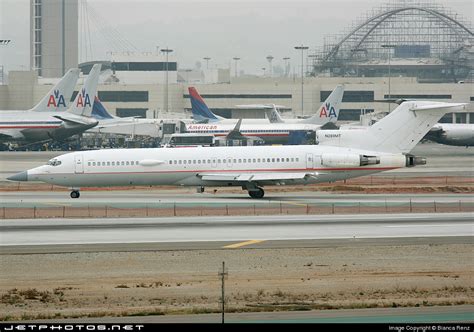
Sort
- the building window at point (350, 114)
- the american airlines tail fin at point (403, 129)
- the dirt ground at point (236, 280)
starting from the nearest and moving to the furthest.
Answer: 1. the dirt ground at point (236, 280)
2. the american airlines tail fin at point (403, 129)
3. the building window at point (350, 114)

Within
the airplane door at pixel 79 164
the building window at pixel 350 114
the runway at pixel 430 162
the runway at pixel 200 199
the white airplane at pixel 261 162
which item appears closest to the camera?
the runway at pixel 200 199

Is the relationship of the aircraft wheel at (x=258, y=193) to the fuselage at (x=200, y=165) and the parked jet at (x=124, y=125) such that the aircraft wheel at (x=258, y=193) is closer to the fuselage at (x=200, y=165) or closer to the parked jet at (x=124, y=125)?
the fuselage at (x=200, y=165)

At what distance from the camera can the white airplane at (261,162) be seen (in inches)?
2522

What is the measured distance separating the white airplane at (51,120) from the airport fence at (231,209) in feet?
210

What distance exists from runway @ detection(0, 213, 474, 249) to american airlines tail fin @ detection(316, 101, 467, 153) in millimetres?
11037

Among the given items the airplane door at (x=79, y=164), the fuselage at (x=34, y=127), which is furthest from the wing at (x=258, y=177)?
the fuselage at (x=34, y=127)

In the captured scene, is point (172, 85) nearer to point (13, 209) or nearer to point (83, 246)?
point (13, 209)

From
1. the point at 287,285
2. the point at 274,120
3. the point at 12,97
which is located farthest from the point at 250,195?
the point at 12,97

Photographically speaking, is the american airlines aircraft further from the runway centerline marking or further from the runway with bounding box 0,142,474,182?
the runway centerline marking

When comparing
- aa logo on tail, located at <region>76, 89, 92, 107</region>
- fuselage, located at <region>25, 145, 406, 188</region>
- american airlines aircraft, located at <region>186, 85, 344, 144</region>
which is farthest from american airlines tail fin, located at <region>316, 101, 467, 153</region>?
aa logo on tail, located at <region>76, 89, 92, 107</region>

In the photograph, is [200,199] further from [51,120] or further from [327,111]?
[327,111]

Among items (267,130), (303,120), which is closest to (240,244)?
(267,130)

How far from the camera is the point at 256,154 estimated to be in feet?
214

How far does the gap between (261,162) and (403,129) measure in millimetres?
9236
